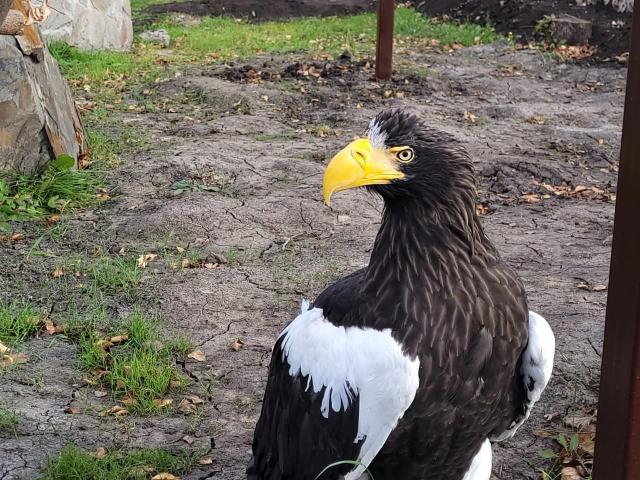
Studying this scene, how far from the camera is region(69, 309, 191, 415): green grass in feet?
12.0

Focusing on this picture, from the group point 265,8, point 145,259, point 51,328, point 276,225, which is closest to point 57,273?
point 145,259

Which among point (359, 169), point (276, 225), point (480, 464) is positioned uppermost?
point (359, 169)

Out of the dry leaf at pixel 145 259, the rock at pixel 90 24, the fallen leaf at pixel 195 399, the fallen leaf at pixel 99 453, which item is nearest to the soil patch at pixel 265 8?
the rock at pixel 90 24

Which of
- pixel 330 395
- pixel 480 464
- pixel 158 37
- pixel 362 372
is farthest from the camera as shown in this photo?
pixel 158 37

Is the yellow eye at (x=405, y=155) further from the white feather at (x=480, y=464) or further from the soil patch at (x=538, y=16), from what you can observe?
the soil patch at (x=538, y=16)

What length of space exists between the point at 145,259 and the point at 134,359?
134 centimetres

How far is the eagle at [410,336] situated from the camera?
231 cm

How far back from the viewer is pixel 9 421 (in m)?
3.39

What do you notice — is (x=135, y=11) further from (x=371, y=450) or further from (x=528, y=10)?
(x=371, y=450)

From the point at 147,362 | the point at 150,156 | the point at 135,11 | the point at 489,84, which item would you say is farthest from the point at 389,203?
the point at 135,11

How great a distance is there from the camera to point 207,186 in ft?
20.2

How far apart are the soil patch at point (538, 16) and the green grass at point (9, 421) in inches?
395

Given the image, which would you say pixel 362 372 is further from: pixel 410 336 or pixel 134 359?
pixel 134 359

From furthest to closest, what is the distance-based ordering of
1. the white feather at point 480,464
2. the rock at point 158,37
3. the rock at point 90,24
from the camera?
the rock at point 158,37 < the rock at point 90,24 < the white feather at point 480,464
